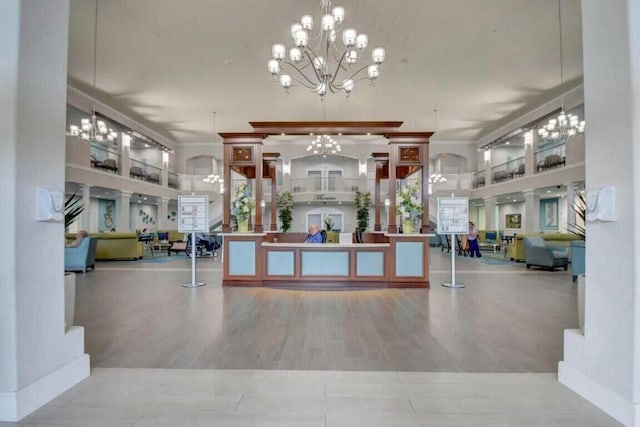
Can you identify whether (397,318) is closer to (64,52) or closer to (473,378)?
(473,378)

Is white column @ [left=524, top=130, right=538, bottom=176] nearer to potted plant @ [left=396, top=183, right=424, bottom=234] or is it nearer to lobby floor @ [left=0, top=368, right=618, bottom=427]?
potted plant @ [left=396, top=183, right=424, bottom=234]

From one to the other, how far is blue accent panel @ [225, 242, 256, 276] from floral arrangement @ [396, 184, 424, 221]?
268cm

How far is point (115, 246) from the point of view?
9.30 metres

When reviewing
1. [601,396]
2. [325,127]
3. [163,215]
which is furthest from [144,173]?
[601,396]

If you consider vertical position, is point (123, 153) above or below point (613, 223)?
above

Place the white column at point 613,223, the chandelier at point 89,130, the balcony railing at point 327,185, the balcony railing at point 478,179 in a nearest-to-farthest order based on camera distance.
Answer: the white column at point 613,223 < the chandelier at point 89,130 < the balcony railing at point 478,179 < the balcony railing at point 327,185

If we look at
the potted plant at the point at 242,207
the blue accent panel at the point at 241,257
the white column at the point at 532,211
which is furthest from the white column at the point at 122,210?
the white column at the point at 532,211

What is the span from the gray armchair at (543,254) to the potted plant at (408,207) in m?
3.77

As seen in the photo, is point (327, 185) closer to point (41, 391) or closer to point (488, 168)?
point (488, 168)

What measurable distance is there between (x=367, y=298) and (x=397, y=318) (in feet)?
3.53

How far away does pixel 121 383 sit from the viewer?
2152mm

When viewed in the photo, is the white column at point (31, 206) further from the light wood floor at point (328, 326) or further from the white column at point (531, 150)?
the white column at point (531, 150)

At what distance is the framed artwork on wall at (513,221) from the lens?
1709 cm

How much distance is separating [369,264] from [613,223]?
4121 mm
